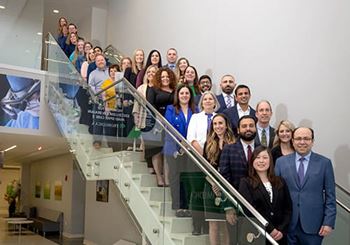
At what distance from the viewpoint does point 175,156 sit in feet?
15.8

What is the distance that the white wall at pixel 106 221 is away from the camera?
10.6 meters

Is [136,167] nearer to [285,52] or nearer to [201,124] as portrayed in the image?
[201,124]

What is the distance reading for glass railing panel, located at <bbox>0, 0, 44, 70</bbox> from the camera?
37.1 feet

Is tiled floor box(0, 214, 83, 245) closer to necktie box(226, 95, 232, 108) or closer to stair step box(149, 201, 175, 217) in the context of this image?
stair step box(149, 201, 175, 217)

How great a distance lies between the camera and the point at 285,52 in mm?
6809

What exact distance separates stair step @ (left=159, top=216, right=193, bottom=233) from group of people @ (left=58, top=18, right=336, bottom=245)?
0.18 feet

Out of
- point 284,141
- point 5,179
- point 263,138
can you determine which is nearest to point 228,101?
point 263,138

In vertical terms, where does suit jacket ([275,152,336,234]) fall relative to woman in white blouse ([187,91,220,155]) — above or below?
below

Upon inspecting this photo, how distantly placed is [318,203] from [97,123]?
4266mm

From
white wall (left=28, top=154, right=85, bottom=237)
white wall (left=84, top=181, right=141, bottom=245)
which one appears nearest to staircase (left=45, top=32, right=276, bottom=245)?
white wall (left=84, top=181, right=141, bottom=245)

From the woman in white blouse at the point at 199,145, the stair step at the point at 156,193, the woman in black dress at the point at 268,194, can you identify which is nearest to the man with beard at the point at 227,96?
the woman in white blouse at the point at 199,145

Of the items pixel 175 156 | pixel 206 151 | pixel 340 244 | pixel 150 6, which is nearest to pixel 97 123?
pixel 175 156

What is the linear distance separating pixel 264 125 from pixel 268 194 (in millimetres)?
1253

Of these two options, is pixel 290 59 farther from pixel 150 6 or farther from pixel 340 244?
pixel 150 6
